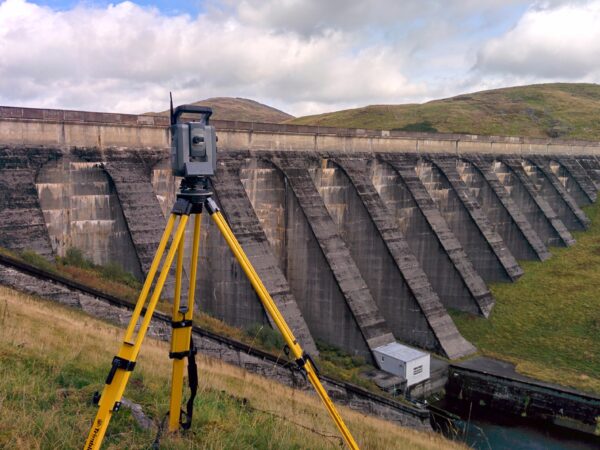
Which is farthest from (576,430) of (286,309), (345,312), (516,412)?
(286,309)

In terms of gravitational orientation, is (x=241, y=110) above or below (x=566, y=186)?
above

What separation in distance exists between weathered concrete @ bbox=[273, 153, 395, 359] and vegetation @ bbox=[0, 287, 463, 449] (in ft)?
33.1

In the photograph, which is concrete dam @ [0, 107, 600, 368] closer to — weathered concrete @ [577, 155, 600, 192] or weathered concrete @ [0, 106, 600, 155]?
weathered concrete @ [0, 106, 600, 155]

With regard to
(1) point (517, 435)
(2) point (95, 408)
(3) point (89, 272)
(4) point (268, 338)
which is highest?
(2) point (95, 408)

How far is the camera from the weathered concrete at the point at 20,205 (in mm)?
14188

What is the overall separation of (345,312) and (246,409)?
13235mm

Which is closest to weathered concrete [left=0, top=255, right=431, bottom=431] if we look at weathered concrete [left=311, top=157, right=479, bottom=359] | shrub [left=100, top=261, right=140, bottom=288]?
shrub [left=100, top=261, right=140, bottom=288]

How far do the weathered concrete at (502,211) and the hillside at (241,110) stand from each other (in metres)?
41.1

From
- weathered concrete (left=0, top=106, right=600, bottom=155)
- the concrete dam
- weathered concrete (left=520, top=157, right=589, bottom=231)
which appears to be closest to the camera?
weathered concrete (left=0, top=106, right=600, bottom=155)

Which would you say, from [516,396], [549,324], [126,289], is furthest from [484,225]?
[126,289]

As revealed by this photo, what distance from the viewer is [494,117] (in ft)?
205

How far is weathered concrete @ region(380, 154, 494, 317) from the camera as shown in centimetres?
2458

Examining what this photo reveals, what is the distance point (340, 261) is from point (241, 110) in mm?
69109

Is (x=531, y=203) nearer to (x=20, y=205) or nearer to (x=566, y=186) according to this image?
(x=566, y=186)
